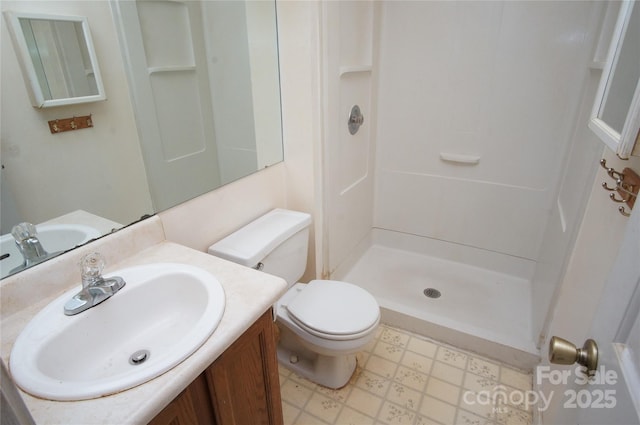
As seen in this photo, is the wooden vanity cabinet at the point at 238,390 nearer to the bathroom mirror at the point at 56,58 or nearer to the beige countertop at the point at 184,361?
the beige countertop at the point at 184,361

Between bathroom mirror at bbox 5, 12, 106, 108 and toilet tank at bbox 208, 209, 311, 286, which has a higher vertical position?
bathroom mirror at bbox 5, 12, 106, 108

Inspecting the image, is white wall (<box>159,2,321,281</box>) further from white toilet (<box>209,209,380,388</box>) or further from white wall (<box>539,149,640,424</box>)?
white wall (<box>539,149,640,424</box>)

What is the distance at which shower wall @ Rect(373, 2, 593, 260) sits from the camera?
1.85 m

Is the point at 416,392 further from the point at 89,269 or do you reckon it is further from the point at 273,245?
the point at 89,269

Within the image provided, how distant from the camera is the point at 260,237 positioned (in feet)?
4.75

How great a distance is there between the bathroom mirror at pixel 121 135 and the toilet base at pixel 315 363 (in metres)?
0.87

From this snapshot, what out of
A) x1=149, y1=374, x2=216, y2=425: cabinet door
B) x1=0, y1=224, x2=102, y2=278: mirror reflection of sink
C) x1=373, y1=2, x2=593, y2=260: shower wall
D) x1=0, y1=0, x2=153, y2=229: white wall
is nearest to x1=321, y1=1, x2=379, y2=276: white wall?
x1=373, y1=2, x2=593, y2=260: shower wall

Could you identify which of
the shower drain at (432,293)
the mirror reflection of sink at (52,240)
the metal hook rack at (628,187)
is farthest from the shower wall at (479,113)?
the mirror reflection of sink at (52,240)

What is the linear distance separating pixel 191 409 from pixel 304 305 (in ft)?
2.44

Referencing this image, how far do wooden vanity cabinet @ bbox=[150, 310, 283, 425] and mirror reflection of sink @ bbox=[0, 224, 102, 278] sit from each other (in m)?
0.56

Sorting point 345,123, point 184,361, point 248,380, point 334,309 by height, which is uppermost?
point 345,123

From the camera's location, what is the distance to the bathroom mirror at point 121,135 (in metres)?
0.94

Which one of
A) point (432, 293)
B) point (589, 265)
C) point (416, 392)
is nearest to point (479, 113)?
point (432, 293)

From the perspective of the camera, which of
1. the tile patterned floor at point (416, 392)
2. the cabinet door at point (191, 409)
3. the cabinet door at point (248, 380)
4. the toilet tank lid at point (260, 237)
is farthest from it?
the tile patterned floor at point (416, 392)
